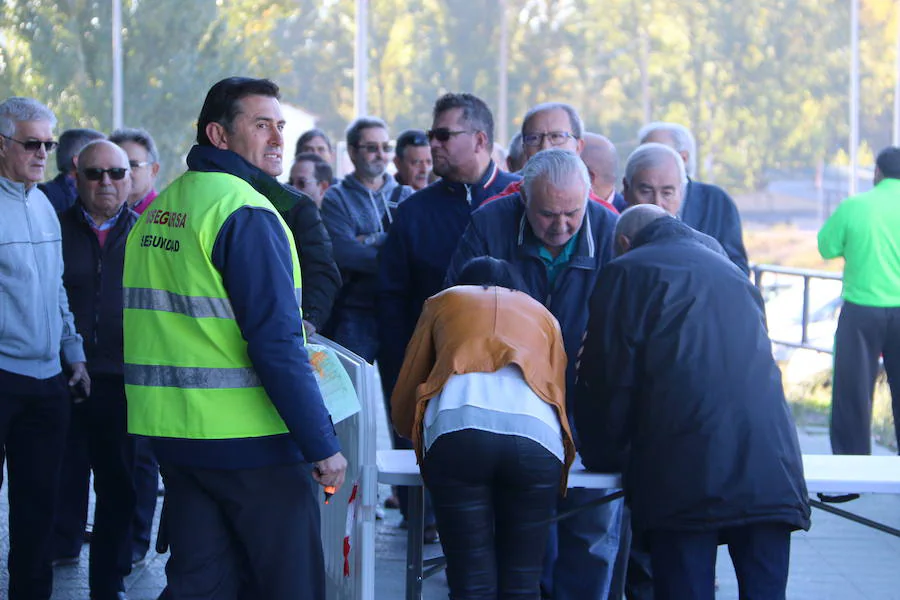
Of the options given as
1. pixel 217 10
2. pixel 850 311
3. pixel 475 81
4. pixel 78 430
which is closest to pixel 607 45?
pixel 475 81

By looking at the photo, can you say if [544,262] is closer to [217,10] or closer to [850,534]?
[850,534]

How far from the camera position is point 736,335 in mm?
3734

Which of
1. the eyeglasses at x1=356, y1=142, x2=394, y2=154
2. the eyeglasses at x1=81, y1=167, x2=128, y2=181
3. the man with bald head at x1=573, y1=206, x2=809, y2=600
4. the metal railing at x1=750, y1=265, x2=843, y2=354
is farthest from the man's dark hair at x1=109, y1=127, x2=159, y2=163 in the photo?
the metal railing at x1=750, y1=265, x2=843, y2=354

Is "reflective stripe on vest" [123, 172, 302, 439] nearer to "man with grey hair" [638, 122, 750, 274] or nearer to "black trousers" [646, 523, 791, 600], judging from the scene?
"black trousers" [646, 523, 791, 600]

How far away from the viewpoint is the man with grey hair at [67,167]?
6.95m

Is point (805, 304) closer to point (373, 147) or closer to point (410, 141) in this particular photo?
point (410, 141)

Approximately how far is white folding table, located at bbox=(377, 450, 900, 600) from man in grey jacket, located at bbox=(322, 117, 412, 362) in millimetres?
1843

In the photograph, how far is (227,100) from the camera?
145 inches

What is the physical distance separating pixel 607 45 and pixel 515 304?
34586mm

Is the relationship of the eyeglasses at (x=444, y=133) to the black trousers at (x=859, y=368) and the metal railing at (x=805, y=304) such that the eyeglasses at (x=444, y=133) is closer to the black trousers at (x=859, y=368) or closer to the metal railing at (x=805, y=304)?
the black trousers at (x=859, y=368)

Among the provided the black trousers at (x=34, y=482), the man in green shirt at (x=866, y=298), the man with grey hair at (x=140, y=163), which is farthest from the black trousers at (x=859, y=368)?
the black trousers at (x=34, y=482)

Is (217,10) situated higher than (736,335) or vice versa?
(217,10)

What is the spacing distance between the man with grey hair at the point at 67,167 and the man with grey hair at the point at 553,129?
244 cm

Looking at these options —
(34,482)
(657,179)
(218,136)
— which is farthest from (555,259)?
(34,482)
